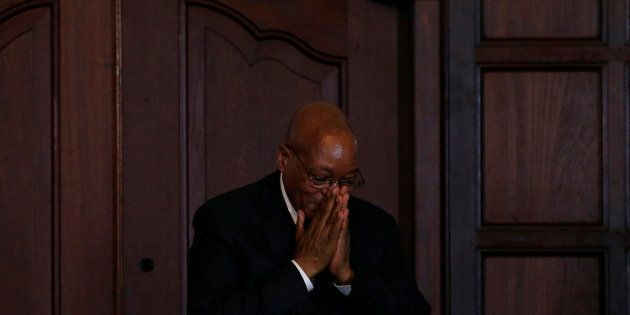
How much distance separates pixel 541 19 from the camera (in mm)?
3725

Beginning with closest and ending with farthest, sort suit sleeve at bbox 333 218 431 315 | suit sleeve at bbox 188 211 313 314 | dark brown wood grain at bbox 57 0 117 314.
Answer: suit sleeve at bbox 188 211 313 314 < suit sleeve at bbox 333 218 431 315 < dark brown wood grain at bbox 57 0 117 314

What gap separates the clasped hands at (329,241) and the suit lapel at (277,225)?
95mm

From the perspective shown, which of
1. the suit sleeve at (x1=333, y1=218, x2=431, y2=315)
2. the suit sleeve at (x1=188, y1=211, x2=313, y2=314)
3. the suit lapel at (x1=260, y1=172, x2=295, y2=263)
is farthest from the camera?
the suit lapel at (x1=260, y1=172, x2=295, y2=263)

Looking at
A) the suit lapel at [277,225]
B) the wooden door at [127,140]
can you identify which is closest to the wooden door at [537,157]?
the wooden door at [127,140]

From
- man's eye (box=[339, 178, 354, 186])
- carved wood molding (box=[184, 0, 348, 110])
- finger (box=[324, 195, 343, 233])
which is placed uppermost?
carved wood molding (box=[184, 0, 348, 110])

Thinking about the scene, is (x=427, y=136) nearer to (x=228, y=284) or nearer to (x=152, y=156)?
(x=152, y=156)

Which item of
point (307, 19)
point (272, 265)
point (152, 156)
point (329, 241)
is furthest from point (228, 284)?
point (307, 19)

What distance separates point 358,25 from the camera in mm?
3781

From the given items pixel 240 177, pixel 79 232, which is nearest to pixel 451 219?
pixel 240 177

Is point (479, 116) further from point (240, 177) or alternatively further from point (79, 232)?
point (79, 232)

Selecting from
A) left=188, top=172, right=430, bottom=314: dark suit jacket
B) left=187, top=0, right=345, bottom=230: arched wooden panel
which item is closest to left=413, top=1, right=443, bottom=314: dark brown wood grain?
left=187, top=0, right=345, bottom=230: arched wooden panel

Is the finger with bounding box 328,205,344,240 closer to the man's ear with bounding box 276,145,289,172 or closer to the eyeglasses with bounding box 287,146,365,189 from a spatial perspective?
the eyeglasses with bounding box 287,146,365,189

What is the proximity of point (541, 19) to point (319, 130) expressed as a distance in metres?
1.44

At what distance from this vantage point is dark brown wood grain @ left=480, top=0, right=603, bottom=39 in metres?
3.72
